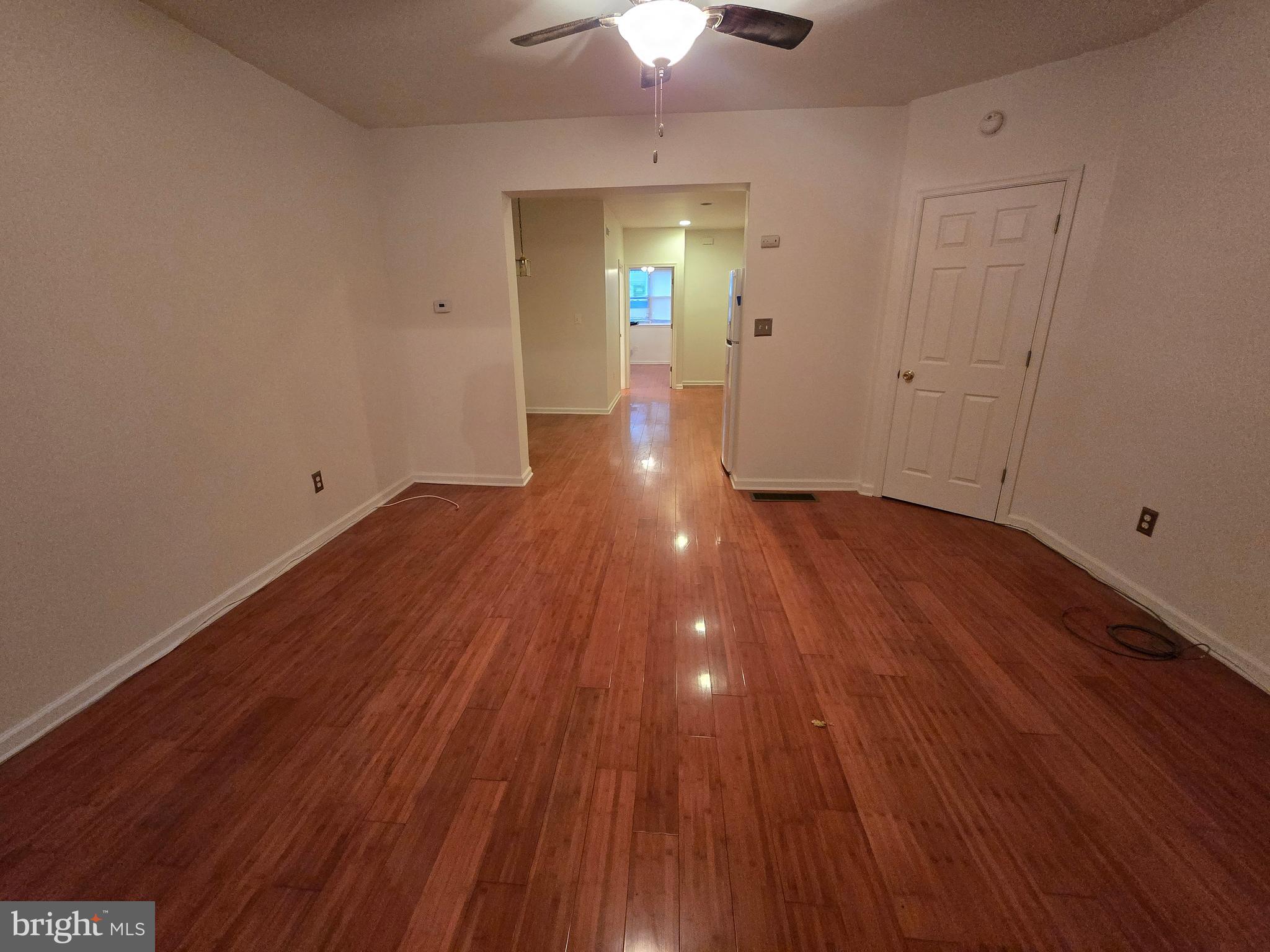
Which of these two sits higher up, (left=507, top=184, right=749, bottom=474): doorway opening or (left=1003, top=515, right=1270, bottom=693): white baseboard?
(left=507, top=184, right=749, bottom=474): doorway opening

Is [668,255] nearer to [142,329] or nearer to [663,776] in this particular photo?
[142,329]

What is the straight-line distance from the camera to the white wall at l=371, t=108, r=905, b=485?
3.21 meters

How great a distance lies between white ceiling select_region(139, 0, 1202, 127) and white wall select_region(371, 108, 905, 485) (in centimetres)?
19

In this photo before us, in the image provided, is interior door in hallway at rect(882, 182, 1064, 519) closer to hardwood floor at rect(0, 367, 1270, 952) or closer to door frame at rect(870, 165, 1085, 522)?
door frame at rect(870, 165, 1085, 522)

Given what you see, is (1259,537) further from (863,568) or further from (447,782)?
(447,782)

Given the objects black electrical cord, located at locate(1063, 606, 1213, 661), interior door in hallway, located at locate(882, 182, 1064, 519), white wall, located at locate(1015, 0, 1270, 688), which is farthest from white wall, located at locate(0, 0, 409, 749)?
white wall, located at locate(1015, 0, 1270, 688)

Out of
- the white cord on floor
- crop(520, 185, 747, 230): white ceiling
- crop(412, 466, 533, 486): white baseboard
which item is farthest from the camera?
crop(520, 185, 747, 230): white ceiling

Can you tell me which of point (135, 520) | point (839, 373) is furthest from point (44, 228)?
point (839, 373)

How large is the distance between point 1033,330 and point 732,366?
6.04 ft

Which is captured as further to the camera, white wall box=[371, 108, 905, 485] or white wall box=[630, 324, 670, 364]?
white wall box=[630, 324, 670, 364]

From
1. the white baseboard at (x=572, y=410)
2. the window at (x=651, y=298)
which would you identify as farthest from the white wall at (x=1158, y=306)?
the window at (x=651, y=298)

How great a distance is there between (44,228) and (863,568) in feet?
11.8

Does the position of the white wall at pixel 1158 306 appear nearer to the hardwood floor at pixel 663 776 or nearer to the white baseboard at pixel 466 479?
the hardwood floor at pixel 663 776

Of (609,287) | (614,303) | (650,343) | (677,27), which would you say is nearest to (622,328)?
(614,303)
